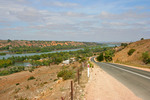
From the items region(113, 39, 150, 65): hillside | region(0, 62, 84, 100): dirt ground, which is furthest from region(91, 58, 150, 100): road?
region(113, 39, 150, 65): hillside

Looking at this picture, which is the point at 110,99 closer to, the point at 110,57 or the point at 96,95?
the point at 96,95

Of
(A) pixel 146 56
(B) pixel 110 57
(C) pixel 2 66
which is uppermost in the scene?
(A) pixel 146 56

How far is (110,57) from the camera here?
63.1 meters

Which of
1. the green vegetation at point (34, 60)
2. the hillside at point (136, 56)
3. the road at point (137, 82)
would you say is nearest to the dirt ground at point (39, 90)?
the road at point (137, 82)

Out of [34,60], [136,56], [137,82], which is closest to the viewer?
[137,82]

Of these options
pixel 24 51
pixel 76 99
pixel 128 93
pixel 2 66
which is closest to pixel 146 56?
pixel 128 93

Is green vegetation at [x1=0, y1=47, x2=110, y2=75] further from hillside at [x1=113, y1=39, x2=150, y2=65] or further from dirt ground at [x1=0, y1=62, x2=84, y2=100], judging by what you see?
dirt ground at [x1=0, y1=62, x2=84, y2=100]

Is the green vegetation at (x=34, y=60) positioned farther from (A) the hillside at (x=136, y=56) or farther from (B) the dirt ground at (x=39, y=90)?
(B) the dirt ground at (x=39, y=90)

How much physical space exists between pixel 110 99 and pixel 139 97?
1.50m

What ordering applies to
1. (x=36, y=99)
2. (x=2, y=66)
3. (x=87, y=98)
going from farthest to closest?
(x=2, y=66), (x=36, y=99), (x=87, y=98)

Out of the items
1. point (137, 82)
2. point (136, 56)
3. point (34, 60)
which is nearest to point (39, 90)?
point (137, 82)

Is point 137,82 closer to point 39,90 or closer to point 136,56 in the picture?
point 39,90

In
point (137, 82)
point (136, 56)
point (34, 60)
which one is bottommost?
point (34, 60)

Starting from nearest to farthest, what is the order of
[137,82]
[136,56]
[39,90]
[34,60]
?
[137,82] < [39,90] < [136,56] < [34,60]
